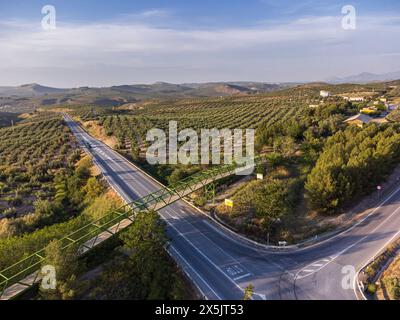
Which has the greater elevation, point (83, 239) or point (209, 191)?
point (209, 191)

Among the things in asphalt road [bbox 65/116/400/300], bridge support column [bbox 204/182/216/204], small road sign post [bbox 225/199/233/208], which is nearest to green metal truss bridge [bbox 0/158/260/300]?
bridge support column [bbox 204/182/216/204]

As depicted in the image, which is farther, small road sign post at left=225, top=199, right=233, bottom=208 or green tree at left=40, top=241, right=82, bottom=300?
small road sign post at left=225, top=199, right=233, bottom=208

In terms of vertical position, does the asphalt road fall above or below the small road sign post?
below

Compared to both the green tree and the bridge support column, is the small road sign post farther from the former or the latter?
the green tree

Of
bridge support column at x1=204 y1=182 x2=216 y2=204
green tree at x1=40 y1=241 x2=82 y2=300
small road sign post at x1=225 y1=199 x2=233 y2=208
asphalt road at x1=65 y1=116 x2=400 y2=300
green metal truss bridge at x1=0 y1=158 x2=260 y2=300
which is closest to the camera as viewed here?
green tree at x1=40 y1=241 x2=82 y2=300

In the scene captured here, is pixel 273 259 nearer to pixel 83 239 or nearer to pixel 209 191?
pixel 209 191

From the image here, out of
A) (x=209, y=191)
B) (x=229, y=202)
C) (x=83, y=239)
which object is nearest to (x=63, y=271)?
(x=83, y=239)

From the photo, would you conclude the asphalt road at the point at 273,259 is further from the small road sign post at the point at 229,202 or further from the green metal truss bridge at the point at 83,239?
the green metal truss bridge at the point at 83,239

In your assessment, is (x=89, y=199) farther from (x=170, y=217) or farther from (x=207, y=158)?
(x=207, y=158)

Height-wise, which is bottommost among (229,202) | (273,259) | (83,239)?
(273,259)

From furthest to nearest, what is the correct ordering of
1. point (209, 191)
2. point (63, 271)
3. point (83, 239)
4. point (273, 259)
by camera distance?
point (209, 191) < point (273, 259) < point (83, 239) < point (63, 271)
